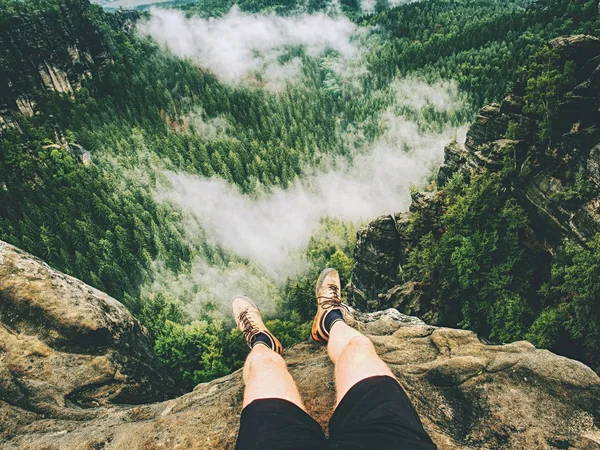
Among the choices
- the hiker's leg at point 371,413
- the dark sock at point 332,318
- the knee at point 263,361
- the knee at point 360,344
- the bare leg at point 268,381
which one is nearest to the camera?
the hiker's leg at point 371,413

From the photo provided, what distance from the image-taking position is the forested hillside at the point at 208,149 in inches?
2859

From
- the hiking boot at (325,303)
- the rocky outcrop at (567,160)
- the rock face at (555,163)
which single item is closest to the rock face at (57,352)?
the hiking boot at (325,303)

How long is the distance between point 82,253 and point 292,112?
95.9m

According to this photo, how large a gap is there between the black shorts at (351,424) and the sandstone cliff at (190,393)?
196cm

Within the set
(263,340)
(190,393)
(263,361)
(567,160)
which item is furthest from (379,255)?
(263,361)

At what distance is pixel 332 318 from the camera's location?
852 centimetres

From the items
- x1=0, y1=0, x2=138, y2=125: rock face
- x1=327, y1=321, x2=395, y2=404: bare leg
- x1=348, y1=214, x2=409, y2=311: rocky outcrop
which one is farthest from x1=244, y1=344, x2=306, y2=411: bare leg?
x1=0, y1=0, x2=138, y2=125: rock face

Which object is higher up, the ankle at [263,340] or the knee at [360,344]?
the knee at [360,344]

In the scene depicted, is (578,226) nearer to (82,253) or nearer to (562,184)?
(562,184)

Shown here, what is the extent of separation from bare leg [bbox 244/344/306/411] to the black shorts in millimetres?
196

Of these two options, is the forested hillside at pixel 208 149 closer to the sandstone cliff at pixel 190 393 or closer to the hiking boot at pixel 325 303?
the sandstone cliff at pixel 190 393

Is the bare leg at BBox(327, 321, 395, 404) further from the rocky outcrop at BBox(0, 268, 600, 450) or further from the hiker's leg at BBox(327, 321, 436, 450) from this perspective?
the rocky outcrop at BBox(0, 268, 600, 450)

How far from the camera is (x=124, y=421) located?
6777mm

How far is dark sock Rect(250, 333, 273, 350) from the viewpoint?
25.3ft
